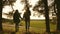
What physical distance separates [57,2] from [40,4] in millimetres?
1896

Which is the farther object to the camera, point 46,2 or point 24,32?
point 46,2

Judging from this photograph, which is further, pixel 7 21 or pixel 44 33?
pixel 7 21

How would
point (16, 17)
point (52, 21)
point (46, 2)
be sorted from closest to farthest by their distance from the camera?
point (16, 17)
point (46, 2)
point (52, 21)

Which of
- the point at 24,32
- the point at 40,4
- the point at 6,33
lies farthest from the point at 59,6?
the point at 6,33

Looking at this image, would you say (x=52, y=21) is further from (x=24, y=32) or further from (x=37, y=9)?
(x=24, y=32)

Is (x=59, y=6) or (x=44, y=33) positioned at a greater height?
(x=59, y=6)

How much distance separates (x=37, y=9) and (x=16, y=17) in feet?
13.6

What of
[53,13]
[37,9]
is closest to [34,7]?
[37,9]

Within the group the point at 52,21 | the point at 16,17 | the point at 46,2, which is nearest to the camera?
the point at 16,17

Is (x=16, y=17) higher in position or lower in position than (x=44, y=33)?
higher

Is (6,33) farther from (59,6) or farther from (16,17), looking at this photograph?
(59,6)

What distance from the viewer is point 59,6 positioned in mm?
24453

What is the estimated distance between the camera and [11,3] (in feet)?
83.9

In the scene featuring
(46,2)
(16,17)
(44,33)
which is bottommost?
(44,33)
